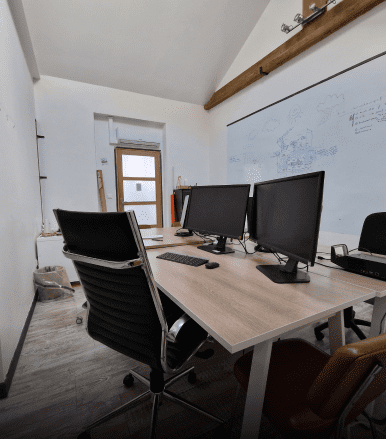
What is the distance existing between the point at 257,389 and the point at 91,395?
3.71 feet

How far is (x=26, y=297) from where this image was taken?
2225mm

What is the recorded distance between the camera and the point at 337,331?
112cm

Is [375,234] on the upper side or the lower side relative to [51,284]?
upper

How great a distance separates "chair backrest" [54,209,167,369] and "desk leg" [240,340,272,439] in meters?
0.35

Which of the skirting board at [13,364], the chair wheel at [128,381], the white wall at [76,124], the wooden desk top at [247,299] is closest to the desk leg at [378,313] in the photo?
the wooden desk top at [247,299]

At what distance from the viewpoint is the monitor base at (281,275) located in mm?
1151

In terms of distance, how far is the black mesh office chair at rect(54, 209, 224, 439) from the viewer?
2.69 ft

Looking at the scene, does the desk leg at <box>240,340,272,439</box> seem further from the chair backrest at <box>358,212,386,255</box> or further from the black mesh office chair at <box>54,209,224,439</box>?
the chair backrest at <box>358,212,386,255</box>

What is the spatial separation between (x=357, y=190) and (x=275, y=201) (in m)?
1.69

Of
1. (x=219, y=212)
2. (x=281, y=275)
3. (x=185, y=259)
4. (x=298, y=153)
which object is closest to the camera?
(x=281, y=275)

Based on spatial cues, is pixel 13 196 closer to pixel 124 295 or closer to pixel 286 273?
pixel 124 295

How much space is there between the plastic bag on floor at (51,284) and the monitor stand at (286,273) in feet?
8.05

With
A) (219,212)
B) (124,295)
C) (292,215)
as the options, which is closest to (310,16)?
(219,212)

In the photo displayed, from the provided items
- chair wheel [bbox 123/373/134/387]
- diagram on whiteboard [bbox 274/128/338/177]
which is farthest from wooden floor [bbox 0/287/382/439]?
diagram on whiteboard [bbox 274/128/338/177]
